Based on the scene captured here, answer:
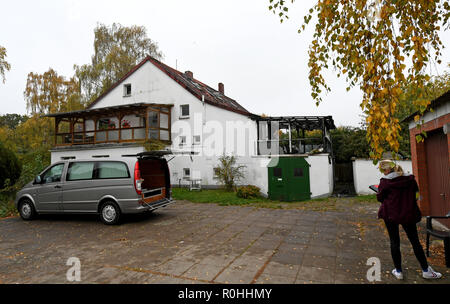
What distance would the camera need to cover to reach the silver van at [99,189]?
7102 mm

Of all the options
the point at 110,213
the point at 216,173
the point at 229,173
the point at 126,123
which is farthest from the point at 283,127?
the point at 110,213

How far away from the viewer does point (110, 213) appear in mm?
7266

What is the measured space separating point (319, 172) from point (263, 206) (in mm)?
4781

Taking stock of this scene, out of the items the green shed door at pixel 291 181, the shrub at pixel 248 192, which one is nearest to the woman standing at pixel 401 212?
the shrub at pixel 248 192

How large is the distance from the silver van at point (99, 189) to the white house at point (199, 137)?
7566 millimetres

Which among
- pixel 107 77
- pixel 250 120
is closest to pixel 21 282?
pixel 250 120

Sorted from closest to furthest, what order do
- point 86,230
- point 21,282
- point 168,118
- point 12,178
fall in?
point 21,282 → point 86,230 → point 12,178 → point 168,118

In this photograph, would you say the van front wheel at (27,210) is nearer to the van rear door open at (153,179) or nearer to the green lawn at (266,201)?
the van rear door open at (153,179)

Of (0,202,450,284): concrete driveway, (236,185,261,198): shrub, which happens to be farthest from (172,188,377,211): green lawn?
(0,202,450,284): concrete driveway

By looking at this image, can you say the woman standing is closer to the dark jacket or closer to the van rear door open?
the dark jacket

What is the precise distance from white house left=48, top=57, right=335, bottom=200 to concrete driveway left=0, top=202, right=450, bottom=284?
557cm

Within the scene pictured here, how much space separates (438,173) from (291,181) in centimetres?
716

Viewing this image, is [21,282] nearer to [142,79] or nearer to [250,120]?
[250,120]
